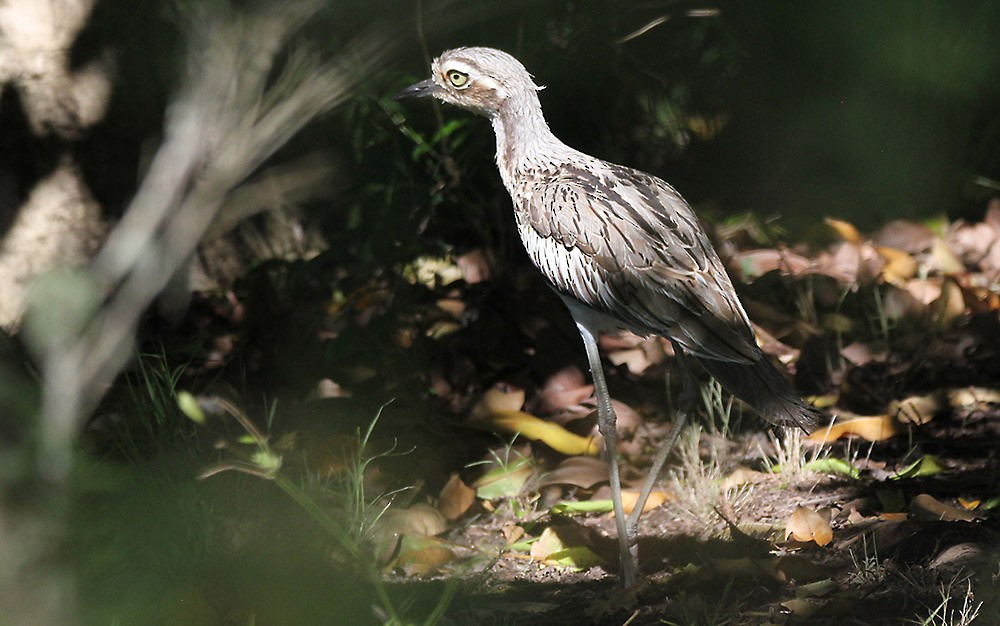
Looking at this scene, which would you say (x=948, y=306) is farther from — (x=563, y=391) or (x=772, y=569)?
(x=772, y=569)

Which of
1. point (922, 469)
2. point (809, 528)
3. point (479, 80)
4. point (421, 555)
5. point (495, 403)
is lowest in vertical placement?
point (922, 469)

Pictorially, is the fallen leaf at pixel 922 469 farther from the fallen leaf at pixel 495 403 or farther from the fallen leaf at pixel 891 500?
the fallen leaf at pixel 495 403

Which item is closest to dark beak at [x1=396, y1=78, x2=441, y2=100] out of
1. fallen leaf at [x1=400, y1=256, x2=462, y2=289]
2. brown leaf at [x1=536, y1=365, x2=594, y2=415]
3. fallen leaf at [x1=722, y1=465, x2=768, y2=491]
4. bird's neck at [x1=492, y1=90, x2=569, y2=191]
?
Answer: bird's neck at [x1=492, y1=90, x2=569, y2=191]

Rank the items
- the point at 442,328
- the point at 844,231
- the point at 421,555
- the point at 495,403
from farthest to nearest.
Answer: the point at 844,231 < the point at 442,328 < the point at 495,403 < the point at 421,555

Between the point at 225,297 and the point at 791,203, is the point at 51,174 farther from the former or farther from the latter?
the point at 791,203

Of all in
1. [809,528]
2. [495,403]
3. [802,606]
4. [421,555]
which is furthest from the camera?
[495,403]

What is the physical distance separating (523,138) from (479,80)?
0.26m

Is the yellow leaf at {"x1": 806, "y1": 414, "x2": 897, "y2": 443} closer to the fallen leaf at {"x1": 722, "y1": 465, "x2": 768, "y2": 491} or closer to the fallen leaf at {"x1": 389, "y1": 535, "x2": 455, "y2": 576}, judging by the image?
the fallen leaf at {"x1": 722, "y1": 465, "x2": 768, "y2": 491}

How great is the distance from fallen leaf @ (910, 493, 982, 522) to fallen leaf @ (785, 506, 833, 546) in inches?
11.7

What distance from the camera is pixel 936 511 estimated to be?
3285mm

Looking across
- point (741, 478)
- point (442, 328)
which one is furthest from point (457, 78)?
point (741, 478)

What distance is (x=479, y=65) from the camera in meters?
3.70

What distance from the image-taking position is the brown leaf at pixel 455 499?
3.77 m

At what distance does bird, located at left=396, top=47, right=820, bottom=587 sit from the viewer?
3.17 meters
